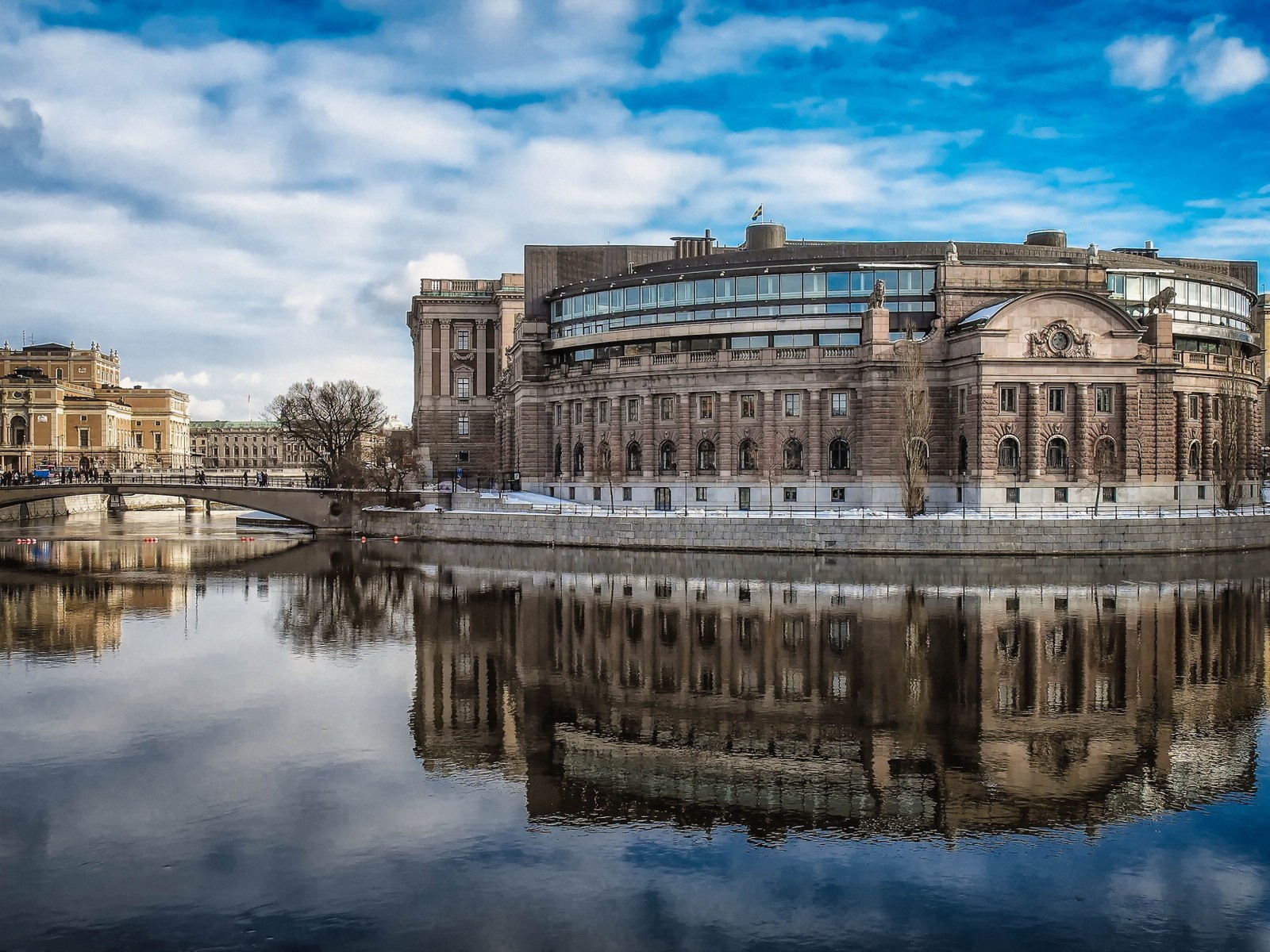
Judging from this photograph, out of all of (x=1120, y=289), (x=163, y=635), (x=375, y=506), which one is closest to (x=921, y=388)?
(x=1120, y=289)

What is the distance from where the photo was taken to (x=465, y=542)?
7744cm

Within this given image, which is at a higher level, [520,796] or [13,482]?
[13,482]

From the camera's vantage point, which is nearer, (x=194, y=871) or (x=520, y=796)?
(x=194, y=871)

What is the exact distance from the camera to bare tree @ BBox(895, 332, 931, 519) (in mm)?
68812

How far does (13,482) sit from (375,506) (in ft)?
141

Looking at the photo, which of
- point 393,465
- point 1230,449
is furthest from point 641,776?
point 393,465

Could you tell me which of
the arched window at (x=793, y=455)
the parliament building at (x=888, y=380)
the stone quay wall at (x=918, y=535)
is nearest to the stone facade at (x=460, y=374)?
the parliament building at (x=888, y=380)

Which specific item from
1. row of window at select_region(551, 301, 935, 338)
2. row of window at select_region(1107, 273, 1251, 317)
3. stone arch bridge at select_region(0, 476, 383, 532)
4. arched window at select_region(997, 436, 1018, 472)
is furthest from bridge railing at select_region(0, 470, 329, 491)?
row of window at select_region(1107, 273, 1251, 317)

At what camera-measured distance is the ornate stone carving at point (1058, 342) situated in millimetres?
73750

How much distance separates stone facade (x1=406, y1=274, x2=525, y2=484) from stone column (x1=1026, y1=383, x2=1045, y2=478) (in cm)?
7217

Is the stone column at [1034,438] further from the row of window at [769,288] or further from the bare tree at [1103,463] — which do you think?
the row of window at [769,288]

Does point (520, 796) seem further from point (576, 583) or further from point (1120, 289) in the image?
point (1120, 289)

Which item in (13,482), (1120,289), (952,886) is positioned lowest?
(952,886)

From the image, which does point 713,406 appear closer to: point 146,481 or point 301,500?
point 301,500
